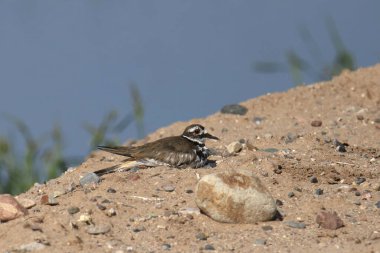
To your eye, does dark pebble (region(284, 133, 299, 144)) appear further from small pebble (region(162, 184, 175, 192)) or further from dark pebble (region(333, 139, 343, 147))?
small pebble (region(162, 184, 175, 192))

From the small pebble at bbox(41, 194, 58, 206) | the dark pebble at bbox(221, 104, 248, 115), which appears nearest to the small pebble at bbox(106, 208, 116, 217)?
the small pebble at bbox(41, 194, 58, 206)

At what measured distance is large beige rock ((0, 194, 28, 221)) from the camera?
7.66 meters

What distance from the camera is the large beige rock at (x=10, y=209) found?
7.66 m

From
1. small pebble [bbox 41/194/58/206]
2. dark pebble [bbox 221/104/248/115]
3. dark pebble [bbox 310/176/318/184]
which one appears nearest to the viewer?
small pebble [bbox 41/194/58/206]

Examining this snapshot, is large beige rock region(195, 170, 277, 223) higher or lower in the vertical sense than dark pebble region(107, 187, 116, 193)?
lower

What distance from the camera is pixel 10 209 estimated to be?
7703 mm

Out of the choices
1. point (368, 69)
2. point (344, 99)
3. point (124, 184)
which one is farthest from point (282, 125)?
point (124, 184)

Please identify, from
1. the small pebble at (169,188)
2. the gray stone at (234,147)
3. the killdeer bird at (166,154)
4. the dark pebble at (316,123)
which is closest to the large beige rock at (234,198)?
the small pebble at (169,188)

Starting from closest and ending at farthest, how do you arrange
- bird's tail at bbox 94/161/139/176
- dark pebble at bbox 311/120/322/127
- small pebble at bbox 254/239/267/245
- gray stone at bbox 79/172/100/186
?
small pebble at bbox 254/239/267/245
gray stone at bbox 79/172/100/186
bird's tail at bbox 94/161/139/176
dark pebble at bbox 311/120/322/127

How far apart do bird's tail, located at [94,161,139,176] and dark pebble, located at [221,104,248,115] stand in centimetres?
266

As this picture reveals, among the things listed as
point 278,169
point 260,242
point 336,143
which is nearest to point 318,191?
point 278,169

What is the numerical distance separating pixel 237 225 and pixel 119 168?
1844mm

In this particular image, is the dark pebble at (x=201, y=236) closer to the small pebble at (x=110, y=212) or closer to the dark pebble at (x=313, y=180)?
the small pebble at (x=110, y=212)

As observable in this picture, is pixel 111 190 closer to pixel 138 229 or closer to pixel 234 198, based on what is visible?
pixel 138 229
